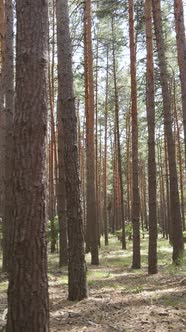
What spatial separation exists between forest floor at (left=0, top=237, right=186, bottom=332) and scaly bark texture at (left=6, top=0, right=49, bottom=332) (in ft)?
5.25

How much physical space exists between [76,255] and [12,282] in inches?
117

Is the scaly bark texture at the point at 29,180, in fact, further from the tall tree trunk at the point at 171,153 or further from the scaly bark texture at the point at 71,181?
the tall tree trunk at the point at 171,153

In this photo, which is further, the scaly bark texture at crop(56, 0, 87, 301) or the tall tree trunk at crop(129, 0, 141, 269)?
the tall tree trunk at crop(129, 0, 141, 269)

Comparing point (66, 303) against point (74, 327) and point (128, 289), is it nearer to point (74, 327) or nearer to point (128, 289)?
point (74, 327)

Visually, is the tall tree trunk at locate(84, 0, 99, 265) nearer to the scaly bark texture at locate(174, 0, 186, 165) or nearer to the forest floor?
the forest floor

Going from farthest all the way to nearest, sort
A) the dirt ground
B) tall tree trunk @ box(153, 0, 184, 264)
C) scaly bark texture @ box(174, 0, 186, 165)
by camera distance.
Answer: tall tree trunk @ box(153, 0, 184, 264)
scaly bark texture @ box(174, 0, 186, 165)
the dirt ground

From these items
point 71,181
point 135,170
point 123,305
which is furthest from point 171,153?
point 123,305

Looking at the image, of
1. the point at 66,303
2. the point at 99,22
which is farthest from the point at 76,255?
the point at 99,22

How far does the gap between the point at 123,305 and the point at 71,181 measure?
2.08 m

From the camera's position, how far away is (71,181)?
6875mm

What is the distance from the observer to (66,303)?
22.6ft

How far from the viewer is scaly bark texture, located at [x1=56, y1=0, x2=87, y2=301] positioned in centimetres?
688

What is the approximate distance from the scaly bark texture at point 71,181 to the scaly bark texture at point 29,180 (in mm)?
2773

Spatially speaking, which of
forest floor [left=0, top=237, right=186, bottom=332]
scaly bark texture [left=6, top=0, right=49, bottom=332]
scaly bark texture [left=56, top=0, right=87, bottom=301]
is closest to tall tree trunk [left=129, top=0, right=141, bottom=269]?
forest floor [left=0, top=237, right=186, bottom=332]
